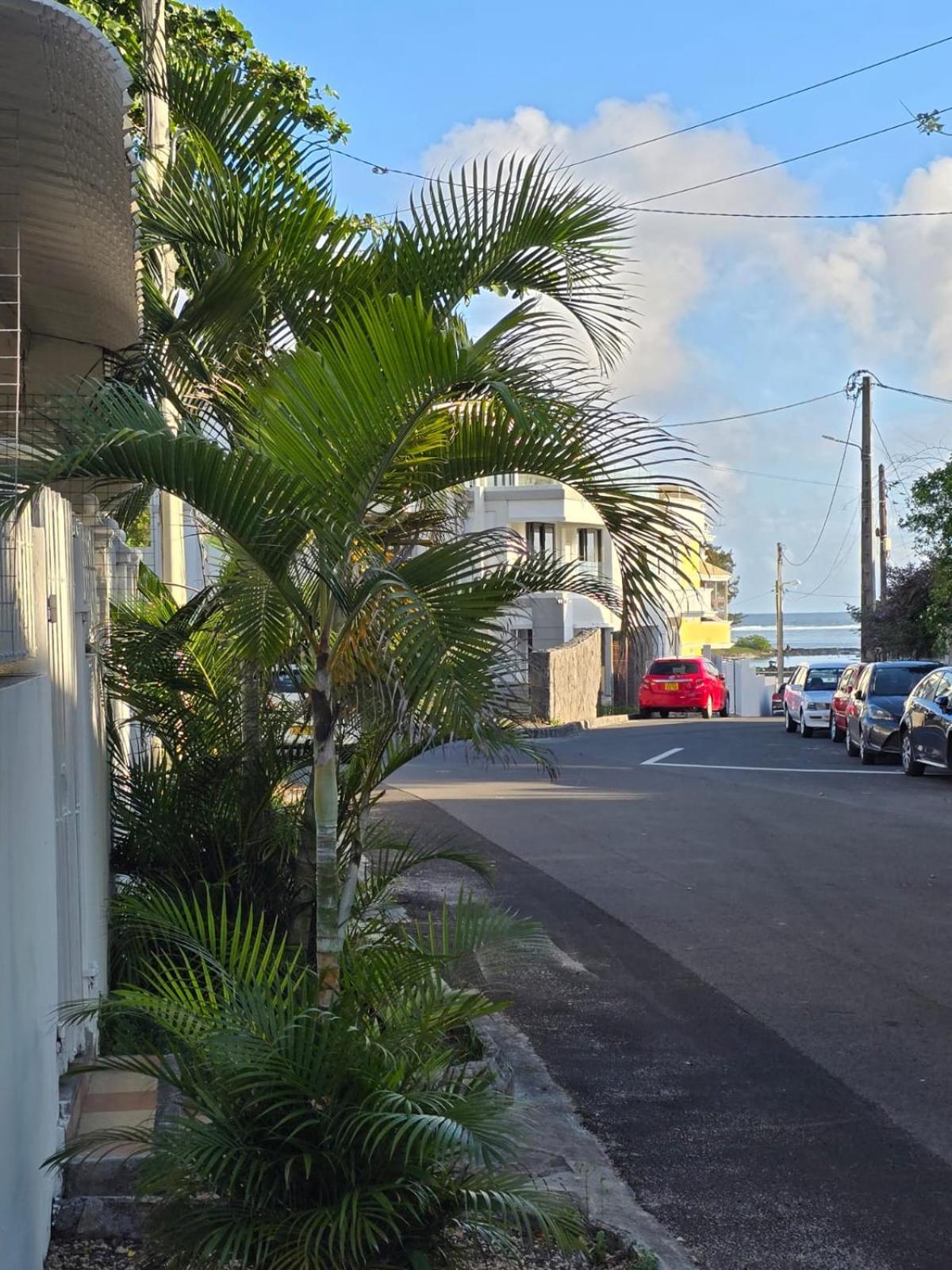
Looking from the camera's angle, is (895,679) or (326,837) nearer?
(326,837)

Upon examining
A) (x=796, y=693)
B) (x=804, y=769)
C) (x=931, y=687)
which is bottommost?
(x=804, y=769)

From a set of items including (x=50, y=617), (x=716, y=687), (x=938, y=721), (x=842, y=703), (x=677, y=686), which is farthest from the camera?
(x=716, y=687)

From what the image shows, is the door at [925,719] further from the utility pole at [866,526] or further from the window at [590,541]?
the window at [590,541]

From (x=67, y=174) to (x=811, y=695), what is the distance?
26.5m

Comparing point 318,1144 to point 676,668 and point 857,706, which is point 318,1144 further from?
point 676,668

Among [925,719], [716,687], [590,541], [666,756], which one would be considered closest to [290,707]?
[925,719]

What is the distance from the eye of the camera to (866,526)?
3641 cm

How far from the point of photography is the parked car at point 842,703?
92.1 feet

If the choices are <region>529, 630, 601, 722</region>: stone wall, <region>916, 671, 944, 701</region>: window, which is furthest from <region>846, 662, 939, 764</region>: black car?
<region>529, 630, 601, 722</region>: stone wall

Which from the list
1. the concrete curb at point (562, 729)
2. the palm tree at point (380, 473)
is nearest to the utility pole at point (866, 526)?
the concrete curb at point (562, 729)

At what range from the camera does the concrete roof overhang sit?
4.72 meters

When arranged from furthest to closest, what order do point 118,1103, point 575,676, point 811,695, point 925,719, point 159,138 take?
1. point 575,676
2. point 811,695
3. point 925,719
4. point 159,138
5. point 118,1103

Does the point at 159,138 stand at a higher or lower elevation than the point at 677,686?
higher

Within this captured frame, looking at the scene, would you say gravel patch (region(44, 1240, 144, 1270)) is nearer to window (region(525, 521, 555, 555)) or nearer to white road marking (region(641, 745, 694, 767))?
white road marking (region(641, 745, 694, 767))
